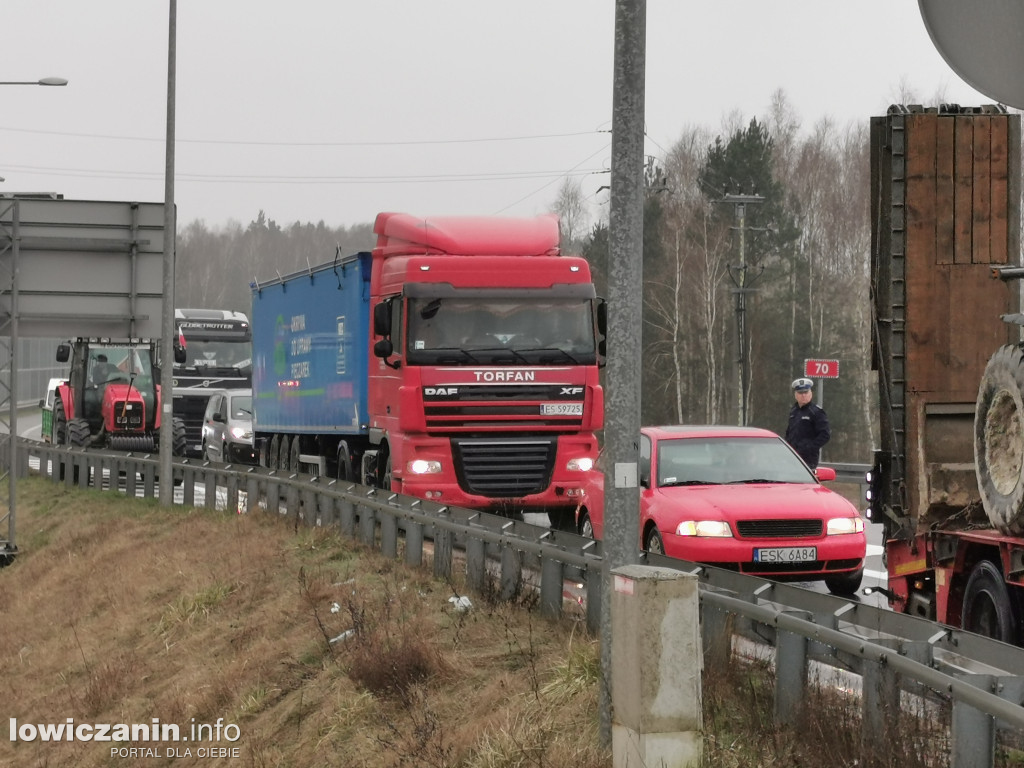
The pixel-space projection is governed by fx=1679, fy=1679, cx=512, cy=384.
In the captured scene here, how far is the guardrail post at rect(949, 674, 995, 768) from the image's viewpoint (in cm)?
563

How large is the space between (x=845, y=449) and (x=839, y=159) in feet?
58.1

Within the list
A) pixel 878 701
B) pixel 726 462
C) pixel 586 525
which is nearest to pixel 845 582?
pixel 726 462

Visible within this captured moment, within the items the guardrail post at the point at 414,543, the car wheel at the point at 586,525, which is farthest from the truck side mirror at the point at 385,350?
the guardrail post at the point at 414,543

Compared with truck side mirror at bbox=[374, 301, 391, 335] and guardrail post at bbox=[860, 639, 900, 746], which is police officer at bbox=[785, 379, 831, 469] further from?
guardrail post at bbox=[860, 639, 900, 746]

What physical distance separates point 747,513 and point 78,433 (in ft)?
85.0

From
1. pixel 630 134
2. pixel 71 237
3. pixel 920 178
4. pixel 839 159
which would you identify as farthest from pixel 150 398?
pixel 839 159

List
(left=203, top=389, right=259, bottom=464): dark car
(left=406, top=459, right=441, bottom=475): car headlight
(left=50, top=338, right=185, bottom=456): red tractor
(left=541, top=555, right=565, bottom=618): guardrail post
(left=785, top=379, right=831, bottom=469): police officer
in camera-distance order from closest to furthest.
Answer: (left=541, top=555, right=565, bottom=618): guardrail post
(left=785, top=379, right=831, bottom=469): police officer
(left=406, top=459, right=441, bottom=475): car headlight
(left=203, top=389, right=259, bottom=464): dark car
(left=50, top=338, right=185, bottom=456): red tractor

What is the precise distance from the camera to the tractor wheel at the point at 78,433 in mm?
36344

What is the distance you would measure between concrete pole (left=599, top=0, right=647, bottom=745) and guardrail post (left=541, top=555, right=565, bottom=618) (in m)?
3.10

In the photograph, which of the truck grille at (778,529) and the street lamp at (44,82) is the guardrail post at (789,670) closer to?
the truck grille at (778,529)

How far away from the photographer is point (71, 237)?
26.2m

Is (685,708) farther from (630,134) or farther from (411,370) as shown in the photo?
(411,370)

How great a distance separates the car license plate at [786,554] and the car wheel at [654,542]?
2.51ft

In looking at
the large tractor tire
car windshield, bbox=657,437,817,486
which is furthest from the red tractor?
the large tractor tire
